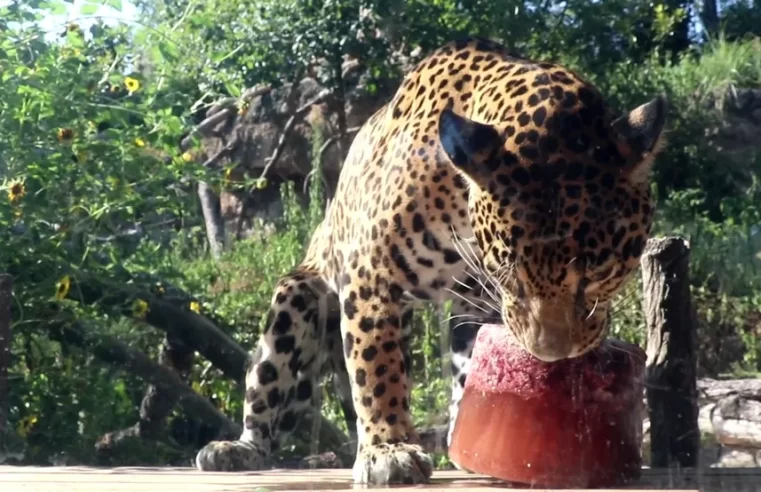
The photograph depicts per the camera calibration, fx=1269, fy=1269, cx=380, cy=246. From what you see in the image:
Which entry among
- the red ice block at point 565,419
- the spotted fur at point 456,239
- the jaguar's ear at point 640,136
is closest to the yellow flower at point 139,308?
the spotted fur at point 456,239

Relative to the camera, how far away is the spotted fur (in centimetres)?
285

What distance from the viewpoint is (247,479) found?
11.2 feet

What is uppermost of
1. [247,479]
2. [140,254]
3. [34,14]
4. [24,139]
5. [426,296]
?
[34,14]

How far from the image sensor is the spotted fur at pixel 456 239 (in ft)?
9.34

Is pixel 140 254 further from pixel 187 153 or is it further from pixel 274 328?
pixel 274 328

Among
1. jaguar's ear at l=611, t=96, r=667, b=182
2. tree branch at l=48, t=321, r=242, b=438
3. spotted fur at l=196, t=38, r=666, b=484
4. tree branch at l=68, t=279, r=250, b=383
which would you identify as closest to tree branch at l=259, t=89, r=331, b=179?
tree branch at l=68, t=279, r=250, b=383

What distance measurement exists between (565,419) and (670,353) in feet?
3.14

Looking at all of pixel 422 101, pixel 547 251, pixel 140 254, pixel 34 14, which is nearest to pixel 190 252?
pixel 140 254

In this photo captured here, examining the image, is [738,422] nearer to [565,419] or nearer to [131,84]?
[565,419]

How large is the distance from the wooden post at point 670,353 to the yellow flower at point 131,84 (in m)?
1.96

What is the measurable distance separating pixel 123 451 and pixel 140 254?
2.61 feet

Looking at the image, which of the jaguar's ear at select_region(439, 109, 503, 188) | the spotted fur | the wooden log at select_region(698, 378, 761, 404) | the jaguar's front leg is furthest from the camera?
the wooden log at select_region(698, 378, 761, 404)

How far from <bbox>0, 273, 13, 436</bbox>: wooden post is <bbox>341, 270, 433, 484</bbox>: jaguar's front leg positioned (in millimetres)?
1355

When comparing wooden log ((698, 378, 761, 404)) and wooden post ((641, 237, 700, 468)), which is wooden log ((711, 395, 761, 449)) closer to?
wooden log ((698, 378, 761, 404))
